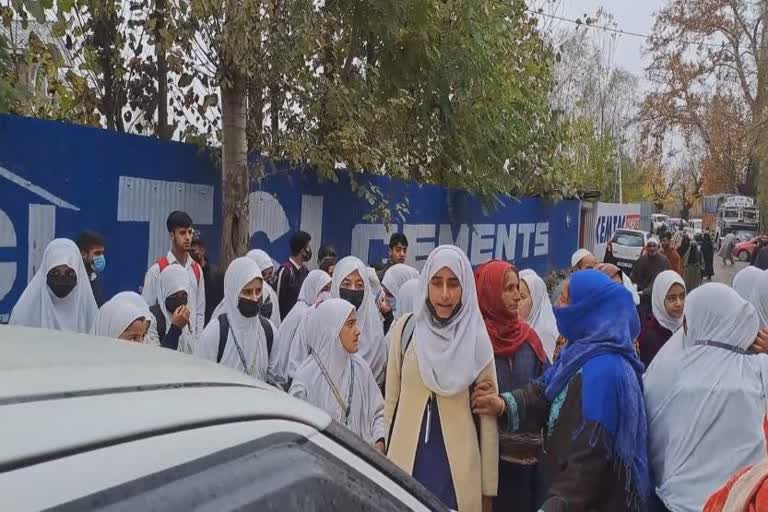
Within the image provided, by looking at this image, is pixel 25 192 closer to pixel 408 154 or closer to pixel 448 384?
pixel 448 384

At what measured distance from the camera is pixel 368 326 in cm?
486

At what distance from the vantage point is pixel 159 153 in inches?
257

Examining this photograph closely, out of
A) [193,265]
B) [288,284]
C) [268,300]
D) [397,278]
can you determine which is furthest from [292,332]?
[397,278]

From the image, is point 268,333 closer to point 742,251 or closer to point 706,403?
point 706,403

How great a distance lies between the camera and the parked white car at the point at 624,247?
68.3 feet

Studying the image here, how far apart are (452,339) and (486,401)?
10.7 inches

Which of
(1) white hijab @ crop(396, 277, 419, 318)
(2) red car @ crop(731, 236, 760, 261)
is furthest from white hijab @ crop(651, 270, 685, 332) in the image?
(2) red car @ crop(731, 236, 760, 261)

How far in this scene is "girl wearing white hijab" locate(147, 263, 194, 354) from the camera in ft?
14.7

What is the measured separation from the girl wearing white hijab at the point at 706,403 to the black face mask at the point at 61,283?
9.97ft

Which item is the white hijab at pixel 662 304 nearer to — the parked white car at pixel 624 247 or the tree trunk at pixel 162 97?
the tree trunk at pixel 162 97

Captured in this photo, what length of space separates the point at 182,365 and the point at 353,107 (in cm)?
741

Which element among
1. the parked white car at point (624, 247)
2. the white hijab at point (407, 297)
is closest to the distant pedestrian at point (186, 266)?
the white hijab at point (407, 297)

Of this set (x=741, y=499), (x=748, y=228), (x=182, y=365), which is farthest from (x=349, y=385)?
(x=748, y=228)

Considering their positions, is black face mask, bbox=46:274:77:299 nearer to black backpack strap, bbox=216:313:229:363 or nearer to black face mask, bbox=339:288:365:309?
black backpack strap, bbox=216:313:229:363
